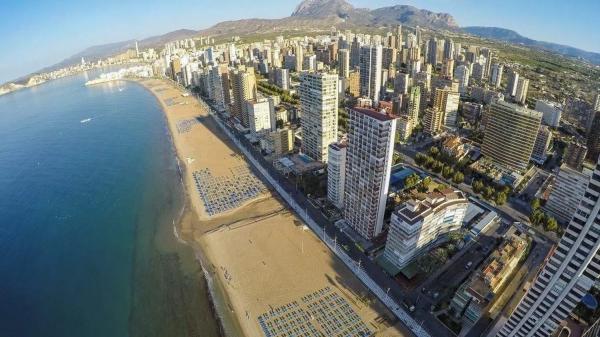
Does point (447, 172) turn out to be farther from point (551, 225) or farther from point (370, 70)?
point (370, 70)

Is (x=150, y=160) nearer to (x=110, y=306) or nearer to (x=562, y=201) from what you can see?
(x=110, y=306)

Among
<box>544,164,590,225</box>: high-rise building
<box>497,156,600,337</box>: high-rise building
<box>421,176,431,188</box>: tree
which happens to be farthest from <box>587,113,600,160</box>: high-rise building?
<box>497,156,600,337</box>: high-rise building

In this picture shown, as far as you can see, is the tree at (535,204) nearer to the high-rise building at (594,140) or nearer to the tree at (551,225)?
the tree at (551,225)

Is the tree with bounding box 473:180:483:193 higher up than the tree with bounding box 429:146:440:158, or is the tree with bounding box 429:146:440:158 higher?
the tree with bounding box 429:146:440:158

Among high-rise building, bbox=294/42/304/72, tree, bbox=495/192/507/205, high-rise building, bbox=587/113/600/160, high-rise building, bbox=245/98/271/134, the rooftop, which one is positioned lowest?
tree, bbox=495/192/507/205

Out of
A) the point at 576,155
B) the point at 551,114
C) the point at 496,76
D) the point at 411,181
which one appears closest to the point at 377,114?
the point at 411,181

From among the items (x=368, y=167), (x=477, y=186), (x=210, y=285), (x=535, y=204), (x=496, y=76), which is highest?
(x=496, y=76)

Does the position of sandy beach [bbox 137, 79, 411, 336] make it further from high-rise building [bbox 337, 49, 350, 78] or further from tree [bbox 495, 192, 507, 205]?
high-rise building [bbox 337, 49, 350, 78]
